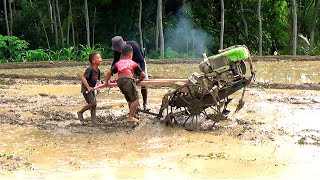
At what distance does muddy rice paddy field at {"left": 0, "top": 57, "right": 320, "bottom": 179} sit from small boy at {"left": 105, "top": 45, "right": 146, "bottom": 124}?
454mm

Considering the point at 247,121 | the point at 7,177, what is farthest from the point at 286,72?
the point at 7,177

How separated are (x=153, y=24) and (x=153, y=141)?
23.6 metres

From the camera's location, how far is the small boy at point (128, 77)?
9.05 m

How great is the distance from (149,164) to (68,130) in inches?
107

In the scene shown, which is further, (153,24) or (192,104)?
(153,24)

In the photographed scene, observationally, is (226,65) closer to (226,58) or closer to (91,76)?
(226,58)

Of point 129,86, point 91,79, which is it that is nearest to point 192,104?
point 129,86

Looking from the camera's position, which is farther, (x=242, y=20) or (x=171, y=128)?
(x=242, y=20)

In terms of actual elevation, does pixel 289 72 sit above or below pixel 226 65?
below

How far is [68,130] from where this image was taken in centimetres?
929

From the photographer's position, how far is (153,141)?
335 inches

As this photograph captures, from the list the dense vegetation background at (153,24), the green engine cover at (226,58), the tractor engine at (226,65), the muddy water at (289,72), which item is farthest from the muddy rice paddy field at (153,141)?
the dense vegetation background at (153,24)

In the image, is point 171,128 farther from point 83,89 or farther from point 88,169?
point 88,169

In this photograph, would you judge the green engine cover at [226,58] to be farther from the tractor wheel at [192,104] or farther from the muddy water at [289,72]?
the muddy water at [289,72]
